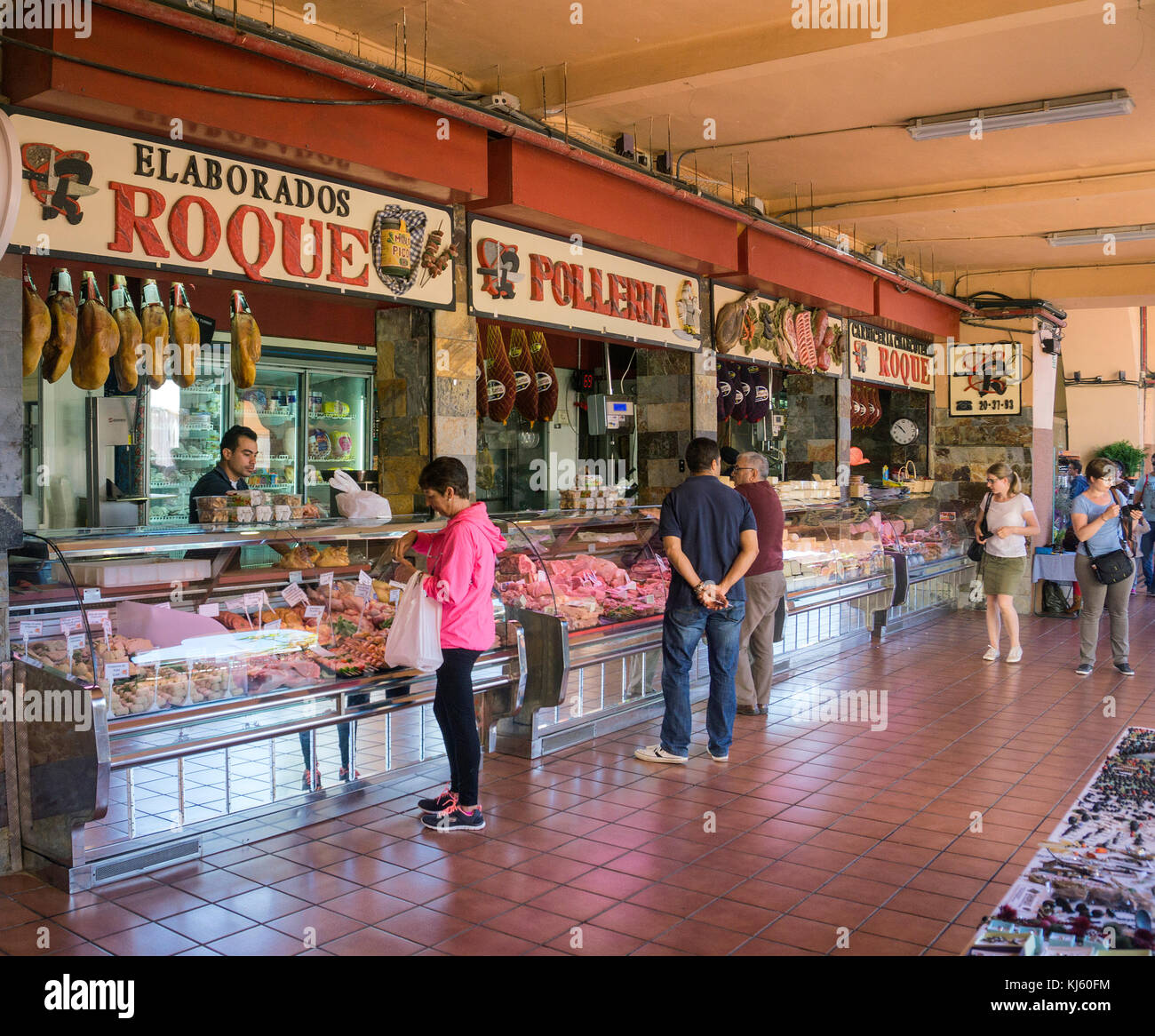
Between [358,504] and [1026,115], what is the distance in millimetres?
5326

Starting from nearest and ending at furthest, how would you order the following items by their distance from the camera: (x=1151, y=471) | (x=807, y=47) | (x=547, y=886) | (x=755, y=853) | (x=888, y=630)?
(x=547, y=886), (x=755, y=853), (x=807, y=47), (x=888, y=630), (x=1151, y=471)

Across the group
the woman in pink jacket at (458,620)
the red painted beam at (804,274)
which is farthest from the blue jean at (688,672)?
the red painted beam at (804,274)

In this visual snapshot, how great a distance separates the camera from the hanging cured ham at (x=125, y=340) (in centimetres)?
501

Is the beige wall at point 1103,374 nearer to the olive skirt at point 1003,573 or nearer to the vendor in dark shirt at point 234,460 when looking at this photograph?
the olive skirt at point 1003,573

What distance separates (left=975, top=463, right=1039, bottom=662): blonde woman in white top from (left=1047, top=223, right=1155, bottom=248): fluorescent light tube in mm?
3111

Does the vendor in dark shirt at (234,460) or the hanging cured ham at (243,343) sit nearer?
the hanging cured ham at (243,343)

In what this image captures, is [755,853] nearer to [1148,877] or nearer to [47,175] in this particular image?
[1148,877]

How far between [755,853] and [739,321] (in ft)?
19.8

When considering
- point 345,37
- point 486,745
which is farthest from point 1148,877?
point 345,37

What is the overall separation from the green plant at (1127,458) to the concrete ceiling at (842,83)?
12.0 metres

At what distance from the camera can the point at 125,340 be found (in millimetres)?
5012

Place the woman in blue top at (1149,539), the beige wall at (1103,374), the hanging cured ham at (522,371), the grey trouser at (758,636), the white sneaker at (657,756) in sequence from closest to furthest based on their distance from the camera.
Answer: the white sneaker at (657,756) < the grey trouser at (758,636) < the hanging cured ham at (522,371) < the woman in blue top at (1149,539) < the beige wall at (1103,374)

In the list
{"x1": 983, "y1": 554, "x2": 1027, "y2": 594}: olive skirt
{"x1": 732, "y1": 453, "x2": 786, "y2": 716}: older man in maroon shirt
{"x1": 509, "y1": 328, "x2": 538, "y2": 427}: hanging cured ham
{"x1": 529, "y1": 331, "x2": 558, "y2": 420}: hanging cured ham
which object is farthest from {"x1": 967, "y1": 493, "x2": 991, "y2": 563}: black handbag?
{"x1": 509, "y1": 328, "x2": 538, "y2": 427}: hanging cured ham

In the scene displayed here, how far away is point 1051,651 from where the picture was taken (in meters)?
10.0
